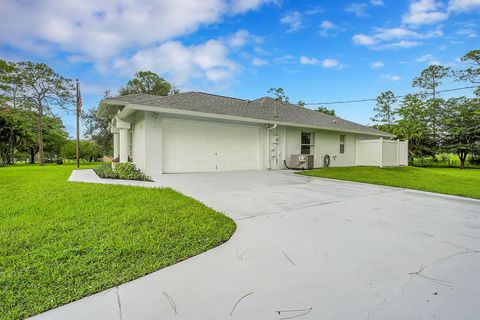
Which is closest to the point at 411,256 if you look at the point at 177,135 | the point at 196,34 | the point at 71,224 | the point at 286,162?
the point at 71,224

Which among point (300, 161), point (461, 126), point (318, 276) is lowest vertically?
point (318, 276)

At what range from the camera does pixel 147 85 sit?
87.1ft

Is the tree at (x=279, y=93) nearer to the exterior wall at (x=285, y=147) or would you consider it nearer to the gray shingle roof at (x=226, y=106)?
the gray shingle roof at (x=226, y=106)

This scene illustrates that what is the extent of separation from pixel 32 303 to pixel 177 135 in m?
8.62

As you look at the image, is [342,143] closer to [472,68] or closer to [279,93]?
[279,93]

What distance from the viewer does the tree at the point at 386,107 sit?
93.5 feet

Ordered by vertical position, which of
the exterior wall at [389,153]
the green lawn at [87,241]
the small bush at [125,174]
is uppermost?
the exterior wall at [389,153]

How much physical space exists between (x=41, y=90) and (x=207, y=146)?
76.2 ft

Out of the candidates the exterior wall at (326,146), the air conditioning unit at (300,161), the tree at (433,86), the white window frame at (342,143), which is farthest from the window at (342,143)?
the tree at (433,86)

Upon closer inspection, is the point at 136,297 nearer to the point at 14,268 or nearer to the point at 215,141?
the point at 14,268

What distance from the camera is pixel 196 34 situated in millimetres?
12586

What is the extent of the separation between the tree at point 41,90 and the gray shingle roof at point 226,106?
15.5 meters

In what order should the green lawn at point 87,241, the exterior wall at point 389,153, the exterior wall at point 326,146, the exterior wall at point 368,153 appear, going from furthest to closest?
the exterior wall at point 389,153 < the exterior wall at point 368,153 < the exterior wall at point 326,146 < the green lawn at point 87,241

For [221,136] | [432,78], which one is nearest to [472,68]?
[432,78]
